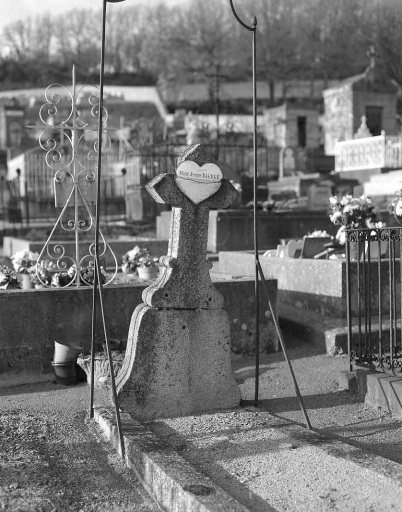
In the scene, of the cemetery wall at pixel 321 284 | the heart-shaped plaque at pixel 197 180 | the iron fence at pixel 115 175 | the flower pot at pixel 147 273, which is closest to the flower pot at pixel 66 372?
the heart-shaped plaque at pixel 197 180

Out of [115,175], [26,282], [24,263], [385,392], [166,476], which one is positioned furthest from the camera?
[115,175]

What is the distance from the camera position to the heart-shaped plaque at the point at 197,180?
520cm

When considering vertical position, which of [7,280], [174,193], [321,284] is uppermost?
[174,193]

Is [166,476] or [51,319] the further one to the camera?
[51,319]

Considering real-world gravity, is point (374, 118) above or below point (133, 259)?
above

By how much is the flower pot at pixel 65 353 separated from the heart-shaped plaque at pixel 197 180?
2089 millimetres

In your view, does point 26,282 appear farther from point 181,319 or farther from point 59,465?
point 59,465

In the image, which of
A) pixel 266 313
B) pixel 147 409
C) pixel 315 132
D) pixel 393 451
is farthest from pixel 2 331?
pixel 315 132

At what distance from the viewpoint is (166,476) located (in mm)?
3893

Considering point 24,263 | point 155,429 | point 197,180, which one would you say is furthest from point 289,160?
point 155,429

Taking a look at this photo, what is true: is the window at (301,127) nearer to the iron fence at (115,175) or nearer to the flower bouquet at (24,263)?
the iron fence at (115,175)

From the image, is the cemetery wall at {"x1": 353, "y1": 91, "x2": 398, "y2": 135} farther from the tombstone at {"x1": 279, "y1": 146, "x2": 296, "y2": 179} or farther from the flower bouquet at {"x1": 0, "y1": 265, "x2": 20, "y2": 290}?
the flower bouquet at {"x1": 0, "y1": 265, "x2": 20, "y2": 290}

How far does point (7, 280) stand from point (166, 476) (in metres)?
4.26

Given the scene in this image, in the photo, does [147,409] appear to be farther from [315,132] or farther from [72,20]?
[72,20]
